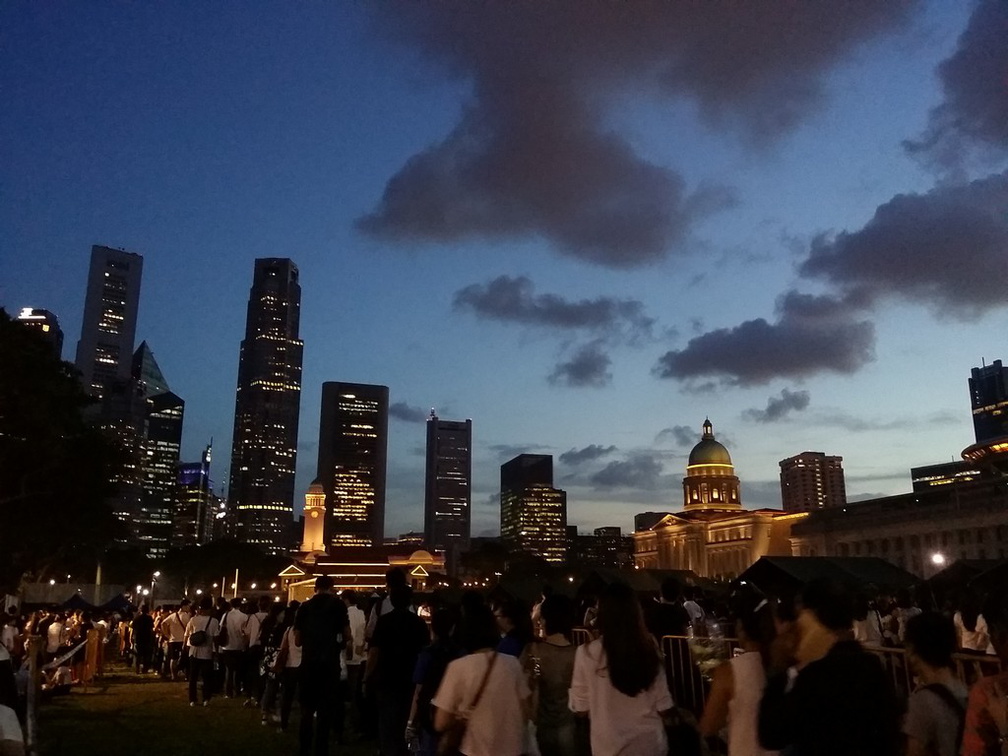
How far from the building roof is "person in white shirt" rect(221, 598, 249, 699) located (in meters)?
12.9

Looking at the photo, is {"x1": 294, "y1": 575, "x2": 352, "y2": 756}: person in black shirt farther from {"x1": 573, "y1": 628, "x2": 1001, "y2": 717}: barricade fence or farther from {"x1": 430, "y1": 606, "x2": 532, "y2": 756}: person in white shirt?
{"x1": 430, "y1": 606, "x2": 532, "y2": 756}: person in white shirt

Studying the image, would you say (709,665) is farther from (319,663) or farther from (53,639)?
(53,639)

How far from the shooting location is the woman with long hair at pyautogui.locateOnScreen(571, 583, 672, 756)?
15.9 feet

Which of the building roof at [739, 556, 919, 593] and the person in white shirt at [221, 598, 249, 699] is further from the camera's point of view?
the building roof at [739, 556, 919, 593]

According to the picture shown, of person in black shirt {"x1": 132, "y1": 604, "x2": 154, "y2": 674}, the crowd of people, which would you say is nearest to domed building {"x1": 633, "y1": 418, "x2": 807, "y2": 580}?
person in black shirt {"x1": 132, "y1": 604, "x2": 154, "y2": 674}

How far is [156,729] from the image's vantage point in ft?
42.5

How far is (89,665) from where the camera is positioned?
1956cm

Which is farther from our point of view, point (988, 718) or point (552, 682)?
point (552, 682)

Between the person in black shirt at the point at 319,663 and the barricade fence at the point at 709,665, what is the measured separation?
408 cm

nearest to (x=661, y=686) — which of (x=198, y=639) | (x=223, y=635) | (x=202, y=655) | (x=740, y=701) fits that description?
(x=740, y=701)

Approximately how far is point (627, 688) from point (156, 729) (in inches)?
433

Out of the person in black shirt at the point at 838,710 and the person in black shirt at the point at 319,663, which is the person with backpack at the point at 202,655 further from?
the person in black shirt at the point at 838,710

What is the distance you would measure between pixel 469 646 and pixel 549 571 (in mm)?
101754

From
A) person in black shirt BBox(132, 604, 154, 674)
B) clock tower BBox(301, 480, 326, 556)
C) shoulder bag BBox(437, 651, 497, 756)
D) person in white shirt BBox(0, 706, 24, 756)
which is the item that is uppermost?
clock tower BBox(301, 480, 326, 556)
